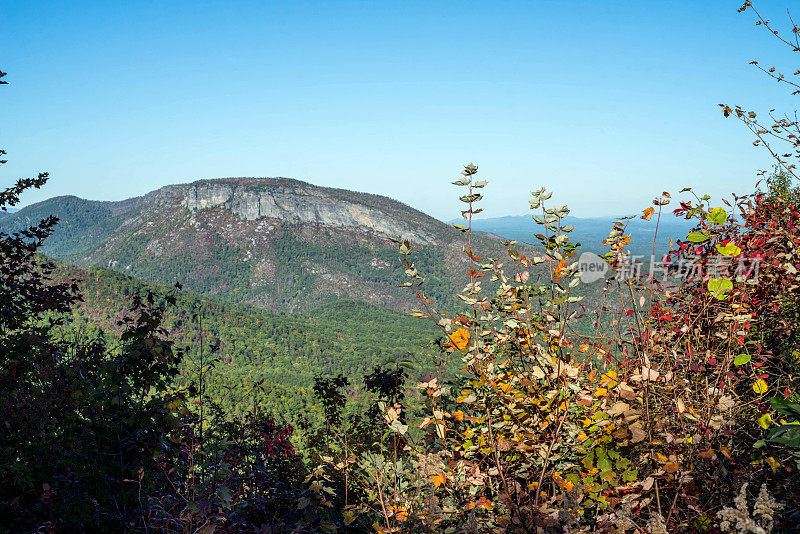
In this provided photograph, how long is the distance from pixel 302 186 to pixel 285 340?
3281 inches

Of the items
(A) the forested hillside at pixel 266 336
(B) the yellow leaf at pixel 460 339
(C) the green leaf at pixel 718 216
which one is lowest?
(A) the forested hillside at pixel 266 336

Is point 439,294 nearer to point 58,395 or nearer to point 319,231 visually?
point 319,231

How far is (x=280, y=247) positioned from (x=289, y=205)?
16176 mm

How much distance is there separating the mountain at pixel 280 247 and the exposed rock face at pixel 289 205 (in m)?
0.34

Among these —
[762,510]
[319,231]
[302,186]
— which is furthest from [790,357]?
[302,186]

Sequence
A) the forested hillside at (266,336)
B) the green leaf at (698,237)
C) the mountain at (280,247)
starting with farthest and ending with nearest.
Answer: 1. the mountain at (280,247)
2. the forested hillside at (266,336)
3. the green leaf at (698,237)

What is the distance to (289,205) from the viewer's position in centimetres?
14125

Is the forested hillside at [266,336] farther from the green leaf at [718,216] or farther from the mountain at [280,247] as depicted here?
the green leaf at [718,216]

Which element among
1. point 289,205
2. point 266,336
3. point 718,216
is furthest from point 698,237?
point 289,205

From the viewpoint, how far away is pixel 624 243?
2449 mm

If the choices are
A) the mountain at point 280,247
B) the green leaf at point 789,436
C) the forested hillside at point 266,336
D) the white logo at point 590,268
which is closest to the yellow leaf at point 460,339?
the white logo at point 590,268

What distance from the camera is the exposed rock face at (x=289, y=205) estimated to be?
5453 inches

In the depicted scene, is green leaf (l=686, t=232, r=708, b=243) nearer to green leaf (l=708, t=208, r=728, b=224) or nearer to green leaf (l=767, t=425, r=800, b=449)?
green leaf (l=708, t=208, r=728, b=224)

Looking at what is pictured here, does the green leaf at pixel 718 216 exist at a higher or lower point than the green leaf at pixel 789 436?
higher
